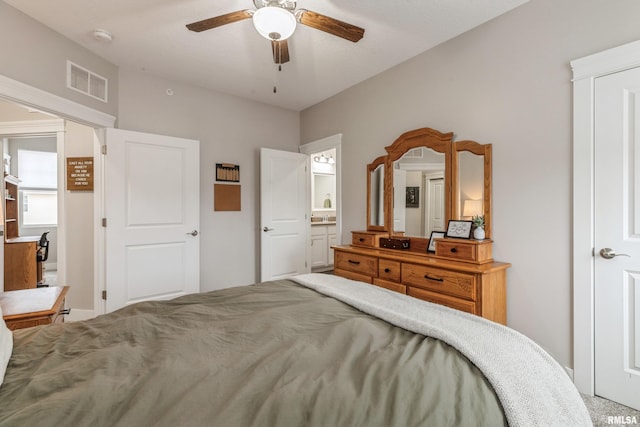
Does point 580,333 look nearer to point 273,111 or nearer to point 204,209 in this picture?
point 204,209

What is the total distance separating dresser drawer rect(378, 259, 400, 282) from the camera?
2.61 m

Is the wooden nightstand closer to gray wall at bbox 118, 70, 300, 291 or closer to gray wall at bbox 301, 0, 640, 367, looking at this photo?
gray wall at bbox 118, 70, 300, 291

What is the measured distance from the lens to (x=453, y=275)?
2.20 metres

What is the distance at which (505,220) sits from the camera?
2.31 metres

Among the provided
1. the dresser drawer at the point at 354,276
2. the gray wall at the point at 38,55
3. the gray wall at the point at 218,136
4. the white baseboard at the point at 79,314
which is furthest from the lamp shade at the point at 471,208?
the white baseboard at the point at 79,314

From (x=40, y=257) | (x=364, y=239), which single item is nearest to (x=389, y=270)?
(x=364, y=239)

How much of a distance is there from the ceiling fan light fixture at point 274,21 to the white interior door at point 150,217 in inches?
82.5

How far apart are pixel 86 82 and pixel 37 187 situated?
4.83 m

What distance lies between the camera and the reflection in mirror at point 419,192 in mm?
2729

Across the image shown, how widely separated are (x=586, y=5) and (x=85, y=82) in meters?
3.95

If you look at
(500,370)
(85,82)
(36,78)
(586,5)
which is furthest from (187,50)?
(500,370)

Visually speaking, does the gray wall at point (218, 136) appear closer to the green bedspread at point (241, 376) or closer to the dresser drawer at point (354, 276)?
the dresser drawer at point (354, 276)

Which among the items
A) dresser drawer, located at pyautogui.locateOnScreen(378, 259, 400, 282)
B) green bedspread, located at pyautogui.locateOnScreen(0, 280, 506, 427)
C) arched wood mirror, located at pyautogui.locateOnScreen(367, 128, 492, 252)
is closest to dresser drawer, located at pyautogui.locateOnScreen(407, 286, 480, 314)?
dresser drawer, located at pyautogui.locateOnScreen(378, 259, 400, 282)

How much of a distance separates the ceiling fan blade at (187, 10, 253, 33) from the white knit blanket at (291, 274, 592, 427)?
1.81 meters
